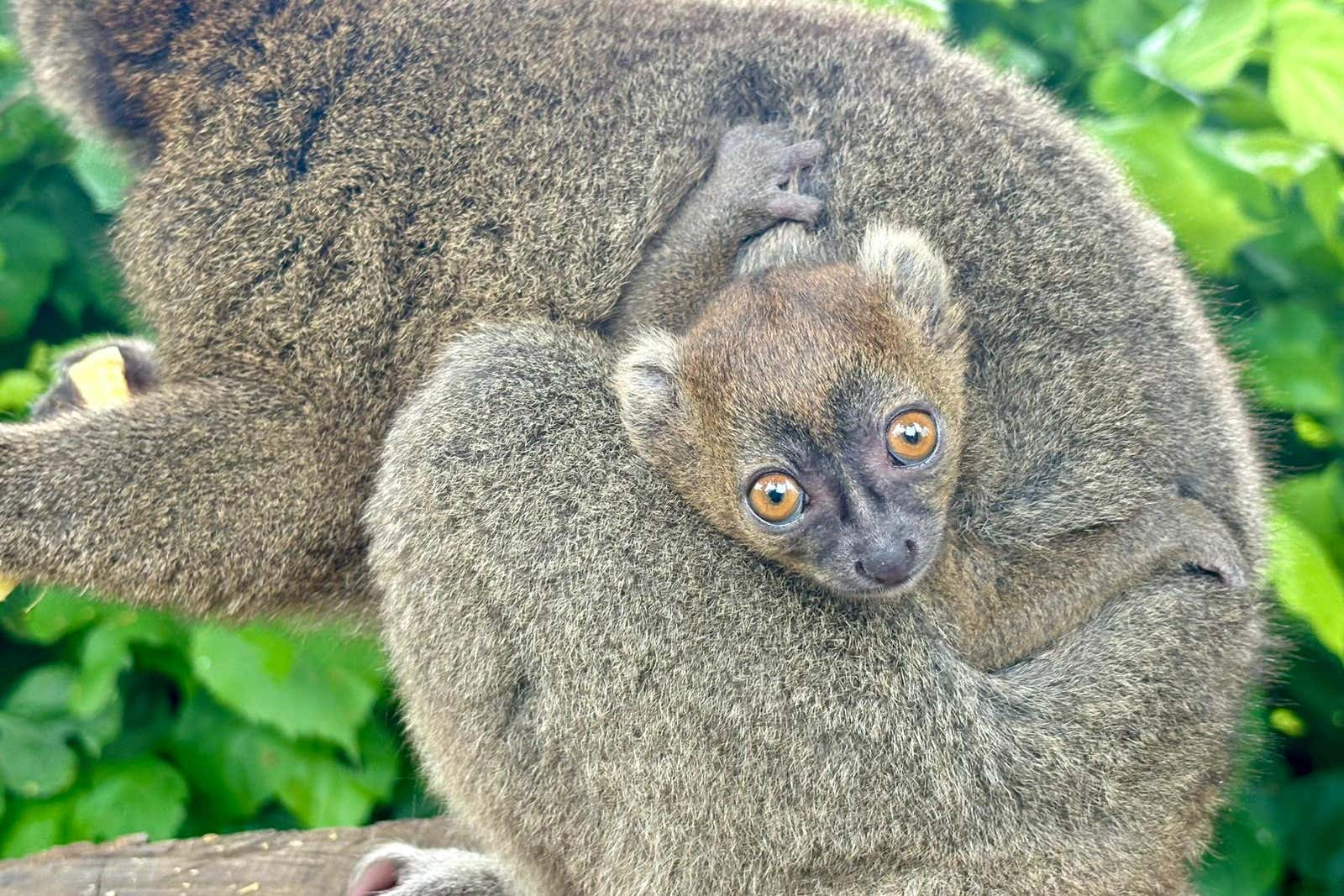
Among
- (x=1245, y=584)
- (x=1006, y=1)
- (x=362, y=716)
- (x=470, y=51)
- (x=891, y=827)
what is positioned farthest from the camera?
(x=1006, y=1)

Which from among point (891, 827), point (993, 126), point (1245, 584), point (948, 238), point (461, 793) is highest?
point (993, 126)

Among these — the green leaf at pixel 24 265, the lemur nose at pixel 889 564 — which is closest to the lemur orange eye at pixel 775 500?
the lemur nose at pixel 889 564

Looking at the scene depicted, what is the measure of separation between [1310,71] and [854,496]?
2.97 meters

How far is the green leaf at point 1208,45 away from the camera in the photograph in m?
5.40

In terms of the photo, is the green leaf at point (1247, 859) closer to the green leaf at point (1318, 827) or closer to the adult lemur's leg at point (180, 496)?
the green leaf at point (1318, 827)

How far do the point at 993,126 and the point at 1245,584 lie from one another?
5.55ft

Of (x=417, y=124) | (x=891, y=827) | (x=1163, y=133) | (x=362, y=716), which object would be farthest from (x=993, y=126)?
(x=362, y=716)

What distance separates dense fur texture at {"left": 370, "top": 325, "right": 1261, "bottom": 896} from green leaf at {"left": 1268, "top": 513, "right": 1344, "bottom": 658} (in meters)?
0.85

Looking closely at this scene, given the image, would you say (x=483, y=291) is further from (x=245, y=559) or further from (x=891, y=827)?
(x=891, y=827)

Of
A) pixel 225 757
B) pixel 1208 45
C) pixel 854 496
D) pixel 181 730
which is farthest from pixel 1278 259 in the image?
pixel 181 730

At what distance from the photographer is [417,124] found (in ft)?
14.7

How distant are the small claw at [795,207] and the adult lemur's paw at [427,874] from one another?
99.4 inches

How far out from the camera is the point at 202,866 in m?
5.19

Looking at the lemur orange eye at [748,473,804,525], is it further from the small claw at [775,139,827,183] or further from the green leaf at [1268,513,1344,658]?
the green leaf at [1268,513,1344,658]
